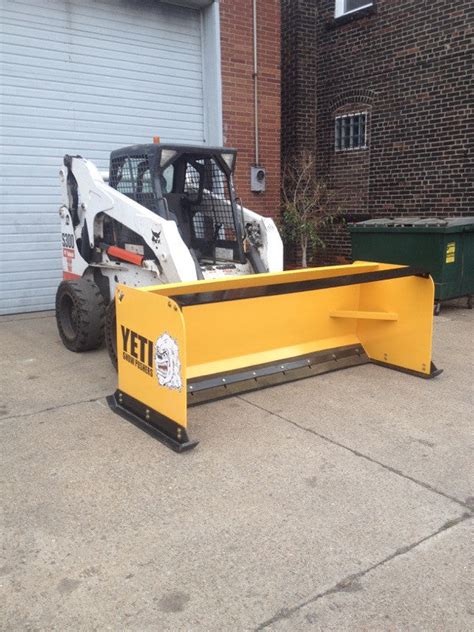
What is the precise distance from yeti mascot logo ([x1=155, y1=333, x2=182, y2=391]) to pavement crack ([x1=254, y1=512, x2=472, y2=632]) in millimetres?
1682

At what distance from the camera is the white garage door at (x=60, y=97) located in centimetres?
850

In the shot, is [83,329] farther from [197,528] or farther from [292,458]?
[197,528]

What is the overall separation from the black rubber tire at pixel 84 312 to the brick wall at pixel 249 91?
4.65 meters

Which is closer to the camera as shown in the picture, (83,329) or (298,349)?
(298,349)

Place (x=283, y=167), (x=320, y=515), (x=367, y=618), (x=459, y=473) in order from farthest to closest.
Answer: (x=283, y=167) < (x=459, y=473) < (x=320, y=515) < (x=367, y=618)

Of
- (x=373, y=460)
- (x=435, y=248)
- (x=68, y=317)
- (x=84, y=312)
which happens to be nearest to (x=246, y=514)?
(x=373, y=460)

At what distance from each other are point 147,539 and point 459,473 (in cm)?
203

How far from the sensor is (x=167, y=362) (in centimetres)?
399

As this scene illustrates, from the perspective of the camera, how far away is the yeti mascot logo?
391 centimetres

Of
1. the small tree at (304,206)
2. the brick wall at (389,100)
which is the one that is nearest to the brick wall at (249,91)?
the small tree at (304,206)

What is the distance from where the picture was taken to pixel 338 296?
591 centimetres

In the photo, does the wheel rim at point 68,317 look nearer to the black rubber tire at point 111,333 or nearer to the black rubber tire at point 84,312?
the black rubber tire at point 84,312

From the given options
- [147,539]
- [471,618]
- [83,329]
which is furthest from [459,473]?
[83,329]

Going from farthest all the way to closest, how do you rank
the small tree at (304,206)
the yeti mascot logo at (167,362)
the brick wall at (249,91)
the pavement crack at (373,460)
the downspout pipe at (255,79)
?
1. the small tree at (304,206)
2. the downspout pipe at (255,79)
3. the brick wall at (249,91)
4. the yeti mascot logo at (167,362)
5. the pavement crack at (373,460)
